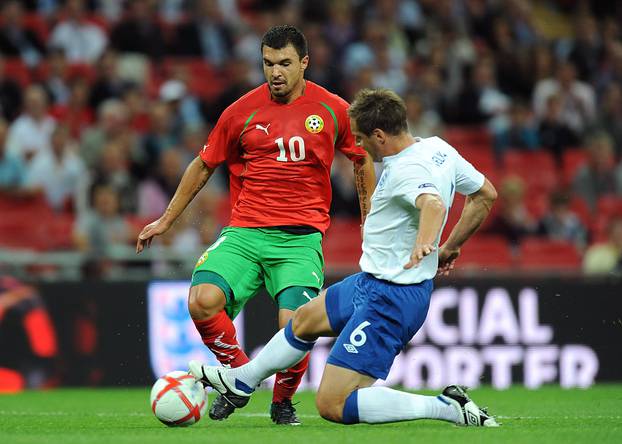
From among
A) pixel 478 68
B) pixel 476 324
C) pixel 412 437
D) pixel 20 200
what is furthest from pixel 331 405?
pixel 478 68

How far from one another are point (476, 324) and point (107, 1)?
24.0 feet

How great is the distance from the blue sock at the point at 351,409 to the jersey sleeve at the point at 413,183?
1075mm

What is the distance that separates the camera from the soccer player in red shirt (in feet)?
25.4

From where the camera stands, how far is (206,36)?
53.6 ft

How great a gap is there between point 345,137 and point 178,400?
2.04 m

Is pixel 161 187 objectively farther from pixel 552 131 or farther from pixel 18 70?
pixel 552 131

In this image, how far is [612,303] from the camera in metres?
12.0

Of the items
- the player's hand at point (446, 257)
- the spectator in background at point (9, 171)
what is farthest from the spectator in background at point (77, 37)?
the player's hand at point (446, 257)

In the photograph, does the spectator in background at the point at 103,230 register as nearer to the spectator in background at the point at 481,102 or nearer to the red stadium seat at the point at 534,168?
the red stadium seat at the point at 534,168

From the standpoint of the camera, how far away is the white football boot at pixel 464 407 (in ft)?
22.4

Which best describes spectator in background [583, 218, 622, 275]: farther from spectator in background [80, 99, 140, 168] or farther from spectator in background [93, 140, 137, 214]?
spectator in background [80, 99, 140, 168]

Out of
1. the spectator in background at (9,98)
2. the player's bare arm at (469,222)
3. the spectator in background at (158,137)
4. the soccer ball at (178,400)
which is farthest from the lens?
the spectator in background at (9,98)

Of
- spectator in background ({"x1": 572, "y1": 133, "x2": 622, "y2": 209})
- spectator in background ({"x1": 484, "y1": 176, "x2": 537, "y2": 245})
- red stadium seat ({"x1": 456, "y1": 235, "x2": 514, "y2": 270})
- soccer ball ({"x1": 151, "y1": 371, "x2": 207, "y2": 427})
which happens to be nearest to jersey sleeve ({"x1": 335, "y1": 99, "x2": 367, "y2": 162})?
soccer ball ({"x1": 151, "y1": 371, "x2": 207, "y2": 427})

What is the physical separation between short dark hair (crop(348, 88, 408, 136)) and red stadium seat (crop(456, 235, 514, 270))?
21.7ft
